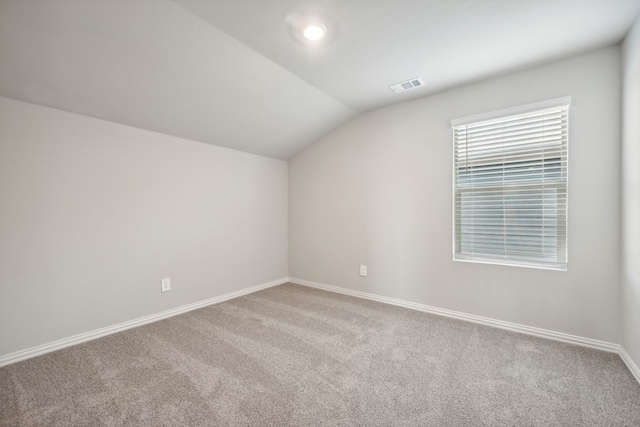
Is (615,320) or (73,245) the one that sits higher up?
(73,245)

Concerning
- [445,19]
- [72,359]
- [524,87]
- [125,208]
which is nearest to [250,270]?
[125,208]

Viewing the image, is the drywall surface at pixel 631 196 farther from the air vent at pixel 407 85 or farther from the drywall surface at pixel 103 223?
the drywall surface at pixel 103 223

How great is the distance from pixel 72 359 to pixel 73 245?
86 centimetres

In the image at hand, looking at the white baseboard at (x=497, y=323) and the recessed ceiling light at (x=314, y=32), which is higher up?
the recessed ceiling light at (x=314, y=32)

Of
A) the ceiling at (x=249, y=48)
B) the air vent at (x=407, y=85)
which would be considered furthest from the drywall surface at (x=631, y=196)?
the air vent at (x=407, y=85)

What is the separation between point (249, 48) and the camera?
6.58 feet

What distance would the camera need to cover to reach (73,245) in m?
2.17

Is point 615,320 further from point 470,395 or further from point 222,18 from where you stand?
point 222,18

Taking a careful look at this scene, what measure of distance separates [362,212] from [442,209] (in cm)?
94

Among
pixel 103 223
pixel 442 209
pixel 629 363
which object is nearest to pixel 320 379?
pixel 442 209

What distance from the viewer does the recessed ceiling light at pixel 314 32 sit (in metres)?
1.78

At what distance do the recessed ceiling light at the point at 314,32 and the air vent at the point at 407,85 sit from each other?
1041 millimetres

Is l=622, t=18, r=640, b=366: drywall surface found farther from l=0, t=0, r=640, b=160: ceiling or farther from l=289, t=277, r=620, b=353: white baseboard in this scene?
l=0, t=0, r=640, b=160: ceiling

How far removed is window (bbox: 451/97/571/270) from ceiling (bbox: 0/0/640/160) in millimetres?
460
